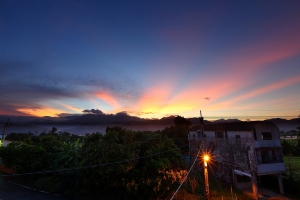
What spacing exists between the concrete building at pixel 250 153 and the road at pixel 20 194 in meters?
19.0

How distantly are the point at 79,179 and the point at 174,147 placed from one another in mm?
10889

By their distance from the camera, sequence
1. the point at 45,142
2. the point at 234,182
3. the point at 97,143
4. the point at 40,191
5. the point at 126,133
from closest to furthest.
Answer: the point at 97,143 → the point at 126,133 → the point at 40,191 → the point at 234,182 → the point at 45,142

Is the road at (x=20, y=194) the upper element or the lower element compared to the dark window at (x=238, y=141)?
lower

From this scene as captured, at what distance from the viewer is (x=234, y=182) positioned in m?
22.4

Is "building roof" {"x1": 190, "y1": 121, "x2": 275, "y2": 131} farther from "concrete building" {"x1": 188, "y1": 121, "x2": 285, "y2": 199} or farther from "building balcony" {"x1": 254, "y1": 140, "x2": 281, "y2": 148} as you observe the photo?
"building balcony" {"x1": 254, "y1": 140, "x2": 281, "y2": 148}

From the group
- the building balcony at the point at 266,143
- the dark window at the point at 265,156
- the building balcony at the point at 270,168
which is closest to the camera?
the building balcony at the point at 270,168

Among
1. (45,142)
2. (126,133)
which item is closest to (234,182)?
(126,133)

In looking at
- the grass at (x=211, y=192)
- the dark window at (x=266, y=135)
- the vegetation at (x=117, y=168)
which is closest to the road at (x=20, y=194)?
the vegetation at (x=117, y=168)

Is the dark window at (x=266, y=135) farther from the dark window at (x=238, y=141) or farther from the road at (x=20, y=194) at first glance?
the road at (x=20, y=194)

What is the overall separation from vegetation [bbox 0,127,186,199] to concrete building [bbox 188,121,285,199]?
5.63 m

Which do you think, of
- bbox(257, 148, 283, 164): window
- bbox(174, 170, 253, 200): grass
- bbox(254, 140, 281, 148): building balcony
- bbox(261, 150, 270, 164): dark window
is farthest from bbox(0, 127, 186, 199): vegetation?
bbox(261, 150, 270, 164): dark window

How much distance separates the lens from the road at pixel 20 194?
17.6 m

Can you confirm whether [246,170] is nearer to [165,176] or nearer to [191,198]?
[191,198]

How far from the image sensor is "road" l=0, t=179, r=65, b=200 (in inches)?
693
